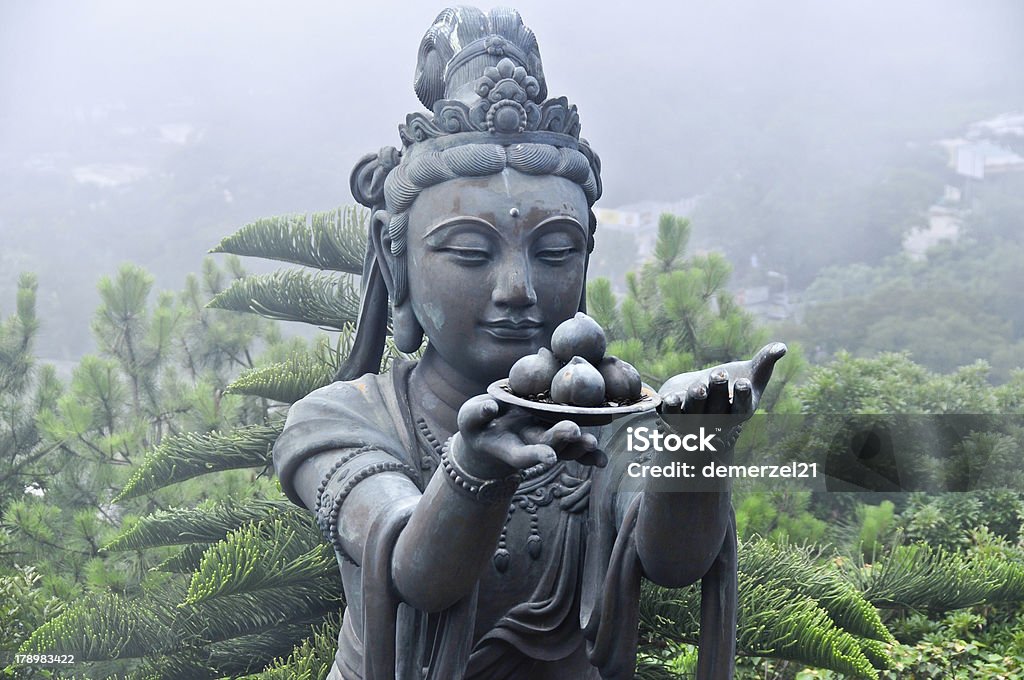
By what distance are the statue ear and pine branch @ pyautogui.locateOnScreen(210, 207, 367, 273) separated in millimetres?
1802

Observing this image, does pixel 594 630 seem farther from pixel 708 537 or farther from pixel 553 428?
pixel 553 428

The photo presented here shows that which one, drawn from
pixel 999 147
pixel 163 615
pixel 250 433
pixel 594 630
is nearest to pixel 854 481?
pixel 250 433

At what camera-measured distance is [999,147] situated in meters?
10.8

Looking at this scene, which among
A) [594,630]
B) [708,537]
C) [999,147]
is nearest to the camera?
[708,537]

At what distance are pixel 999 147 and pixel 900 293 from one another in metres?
1.89

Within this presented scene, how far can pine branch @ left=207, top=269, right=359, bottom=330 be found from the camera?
4547 millimetres

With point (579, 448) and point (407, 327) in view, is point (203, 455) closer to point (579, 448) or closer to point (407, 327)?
point (407, 327)

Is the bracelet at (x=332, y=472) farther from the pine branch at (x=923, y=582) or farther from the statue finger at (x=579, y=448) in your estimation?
the pine branch at (x=923, y=582)

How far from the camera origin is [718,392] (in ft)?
6.00

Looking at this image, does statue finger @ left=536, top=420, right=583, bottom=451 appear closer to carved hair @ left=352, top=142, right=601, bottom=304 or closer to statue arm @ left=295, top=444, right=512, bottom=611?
statue arm @ left=295, top=444, right=512, bottom=611

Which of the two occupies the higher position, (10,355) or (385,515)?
(10,355)

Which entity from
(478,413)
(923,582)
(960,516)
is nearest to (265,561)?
(478,413)

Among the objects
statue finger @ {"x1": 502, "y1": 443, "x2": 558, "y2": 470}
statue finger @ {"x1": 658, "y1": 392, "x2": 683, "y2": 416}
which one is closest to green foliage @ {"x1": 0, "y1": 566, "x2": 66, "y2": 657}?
statue finger @ {"x1": 502, "y1": 443, "x2": 558, "y2": 470}

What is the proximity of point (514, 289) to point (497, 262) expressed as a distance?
79 millimetres
